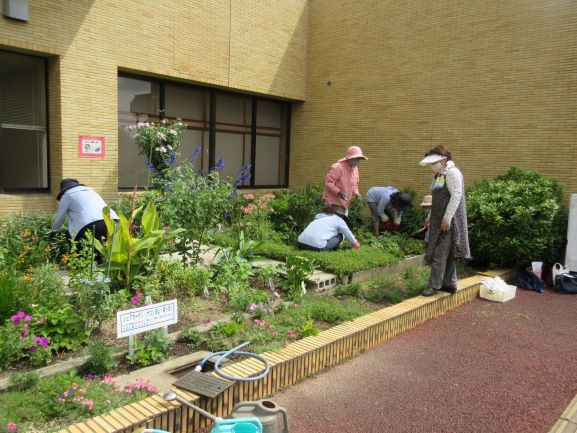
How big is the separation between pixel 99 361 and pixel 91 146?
691 cm

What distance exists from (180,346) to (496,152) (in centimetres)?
858

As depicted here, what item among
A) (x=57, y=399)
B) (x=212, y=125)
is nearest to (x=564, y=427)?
(x=57, y=399)

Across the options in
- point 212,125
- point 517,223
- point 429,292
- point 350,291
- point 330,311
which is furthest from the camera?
point 212,125

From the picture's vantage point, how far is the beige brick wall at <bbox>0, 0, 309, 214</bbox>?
855 centimetres

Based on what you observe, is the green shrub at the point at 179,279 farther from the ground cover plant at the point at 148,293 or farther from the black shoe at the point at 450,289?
the black shoe at the point at 450,289

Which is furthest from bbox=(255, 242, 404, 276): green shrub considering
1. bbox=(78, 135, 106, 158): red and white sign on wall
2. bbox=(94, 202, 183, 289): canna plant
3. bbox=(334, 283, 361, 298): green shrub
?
bbox=(78, 135, 106, 158): red and white sign on wall

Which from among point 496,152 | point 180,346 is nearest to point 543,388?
point 180,346

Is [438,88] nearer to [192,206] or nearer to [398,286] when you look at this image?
[398,286]

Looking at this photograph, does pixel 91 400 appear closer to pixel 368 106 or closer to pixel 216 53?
pixel 216 53

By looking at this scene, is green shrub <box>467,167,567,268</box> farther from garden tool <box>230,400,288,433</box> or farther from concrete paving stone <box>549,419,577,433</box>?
garden tool <box>230,400,288,433</box>

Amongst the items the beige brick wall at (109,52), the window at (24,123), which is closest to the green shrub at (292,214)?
A: the beige brick wall at (109,52)

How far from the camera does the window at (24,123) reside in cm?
894

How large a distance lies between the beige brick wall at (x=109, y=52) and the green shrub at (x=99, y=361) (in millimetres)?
6374

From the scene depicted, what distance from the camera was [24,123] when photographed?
912 cm
